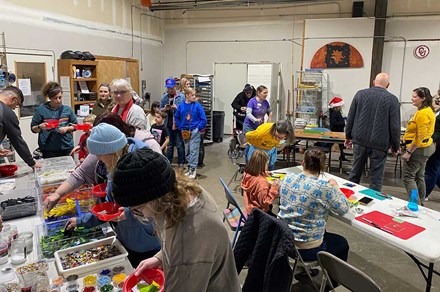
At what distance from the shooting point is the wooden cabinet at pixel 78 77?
6.37 metres

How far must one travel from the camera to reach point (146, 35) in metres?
9.59

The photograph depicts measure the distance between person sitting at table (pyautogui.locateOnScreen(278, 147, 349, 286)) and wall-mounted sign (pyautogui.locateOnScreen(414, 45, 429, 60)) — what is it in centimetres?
675

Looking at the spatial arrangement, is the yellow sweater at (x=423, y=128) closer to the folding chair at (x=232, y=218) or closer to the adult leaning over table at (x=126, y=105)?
the folding chair at (x=232, y=218)

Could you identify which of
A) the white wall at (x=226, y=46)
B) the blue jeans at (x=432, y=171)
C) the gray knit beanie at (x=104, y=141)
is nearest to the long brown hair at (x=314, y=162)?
the gray knit beanie at (x=104, y=141)

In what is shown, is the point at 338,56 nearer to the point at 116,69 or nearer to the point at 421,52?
the point at 421,52

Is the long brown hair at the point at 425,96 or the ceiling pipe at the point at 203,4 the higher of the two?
the ceiling pipe at the point at 203,4

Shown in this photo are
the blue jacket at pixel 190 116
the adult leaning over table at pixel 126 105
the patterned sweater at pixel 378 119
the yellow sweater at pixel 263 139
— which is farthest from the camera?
the blue jacket at pixel 190 116

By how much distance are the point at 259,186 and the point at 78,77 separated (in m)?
4.75

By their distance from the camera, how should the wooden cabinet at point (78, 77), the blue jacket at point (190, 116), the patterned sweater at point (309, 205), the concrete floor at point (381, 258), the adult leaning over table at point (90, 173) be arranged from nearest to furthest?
the adult leaning over table at point (90, 173) → the patterned sweater at point (309, 205) → the concrete floor at point (381, 258) → the blue jacket at point (190, 116) → the wooden cabinet at point (78, 77)

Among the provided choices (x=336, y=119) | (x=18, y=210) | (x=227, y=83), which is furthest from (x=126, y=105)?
(x=227, y=83)

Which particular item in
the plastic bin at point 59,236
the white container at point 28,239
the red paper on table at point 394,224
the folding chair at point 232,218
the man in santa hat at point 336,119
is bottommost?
the folding chair at point 232,218

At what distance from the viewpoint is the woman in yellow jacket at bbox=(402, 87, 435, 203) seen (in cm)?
460

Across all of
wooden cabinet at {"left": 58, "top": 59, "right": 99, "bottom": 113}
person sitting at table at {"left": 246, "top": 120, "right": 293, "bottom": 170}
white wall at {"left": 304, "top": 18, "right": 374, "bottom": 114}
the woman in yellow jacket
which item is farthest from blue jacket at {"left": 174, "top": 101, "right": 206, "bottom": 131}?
white wall at {"left": 304, "top": 18, "right": 374, "bottom": 114}

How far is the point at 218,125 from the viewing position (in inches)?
369
